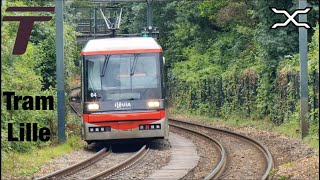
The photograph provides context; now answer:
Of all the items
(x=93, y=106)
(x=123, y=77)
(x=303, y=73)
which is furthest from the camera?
(x=303, y=73)

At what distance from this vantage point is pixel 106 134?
19.8 m

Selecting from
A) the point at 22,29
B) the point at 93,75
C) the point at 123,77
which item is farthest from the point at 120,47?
the point at 22,29

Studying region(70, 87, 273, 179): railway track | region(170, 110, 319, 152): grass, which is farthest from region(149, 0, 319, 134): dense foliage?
region(70, 87, 273, 179): railway track

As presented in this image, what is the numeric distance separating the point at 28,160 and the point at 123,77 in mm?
4390

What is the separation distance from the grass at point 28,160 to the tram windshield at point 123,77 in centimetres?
177

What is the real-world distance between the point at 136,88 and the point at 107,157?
2143 mm

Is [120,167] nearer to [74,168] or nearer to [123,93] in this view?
[74,168]

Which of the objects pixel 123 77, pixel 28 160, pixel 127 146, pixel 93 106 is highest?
pixel 123 77

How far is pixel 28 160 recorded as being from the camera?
55.0 feet

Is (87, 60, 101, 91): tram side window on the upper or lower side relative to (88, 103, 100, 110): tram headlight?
upper

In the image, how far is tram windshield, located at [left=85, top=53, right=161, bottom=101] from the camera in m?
19.9

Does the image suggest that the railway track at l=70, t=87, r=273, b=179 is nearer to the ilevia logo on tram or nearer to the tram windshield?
the ilevia logo on tram

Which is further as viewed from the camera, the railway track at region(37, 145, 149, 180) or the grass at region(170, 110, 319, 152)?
the grass at region(170, 110, 319, 152)

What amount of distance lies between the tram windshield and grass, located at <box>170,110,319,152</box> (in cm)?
460
